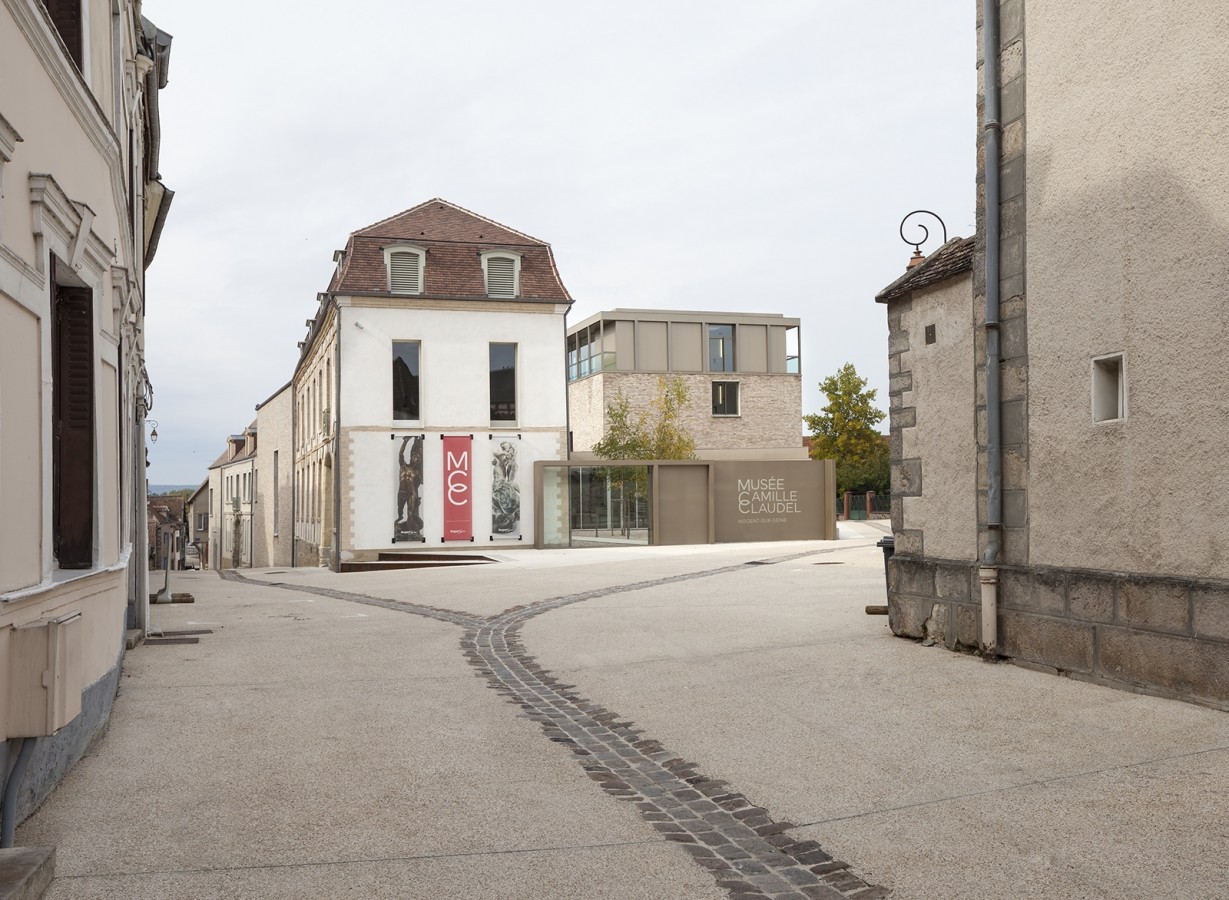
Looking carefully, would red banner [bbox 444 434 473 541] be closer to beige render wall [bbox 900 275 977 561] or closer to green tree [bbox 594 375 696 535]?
green tree [bbox 594 375 696 535]

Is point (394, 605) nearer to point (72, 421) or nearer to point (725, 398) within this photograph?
point (72, 421)

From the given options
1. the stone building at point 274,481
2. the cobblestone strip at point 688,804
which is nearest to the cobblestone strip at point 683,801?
the cobblestone strip at point 688,804

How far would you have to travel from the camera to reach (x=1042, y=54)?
28.5ft

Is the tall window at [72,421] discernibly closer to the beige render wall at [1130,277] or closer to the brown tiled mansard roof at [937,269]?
the beige render wall at [1130,277]

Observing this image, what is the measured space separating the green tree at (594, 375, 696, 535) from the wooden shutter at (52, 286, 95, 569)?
3226cm

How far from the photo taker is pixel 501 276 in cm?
3022

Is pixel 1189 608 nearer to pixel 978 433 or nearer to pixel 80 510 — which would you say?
pixel 978 433

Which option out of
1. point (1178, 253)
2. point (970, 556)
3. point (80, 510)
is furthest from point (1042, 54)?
point (80, 510)

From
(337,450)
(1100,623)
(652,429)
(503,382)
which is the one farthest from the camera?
(652,429)

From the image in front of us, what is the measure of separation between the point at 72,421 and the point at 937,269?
23.4 feet

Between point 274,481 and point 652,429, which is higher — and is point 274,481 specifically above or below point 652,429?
below

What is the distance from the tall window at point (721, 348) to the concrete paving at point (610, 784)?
3593cm

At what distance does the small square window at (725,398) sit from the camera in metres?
46.1

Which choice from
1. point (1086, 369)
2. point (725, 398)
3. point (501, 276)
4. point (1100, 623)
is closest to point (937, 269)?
point (1086, 369)
